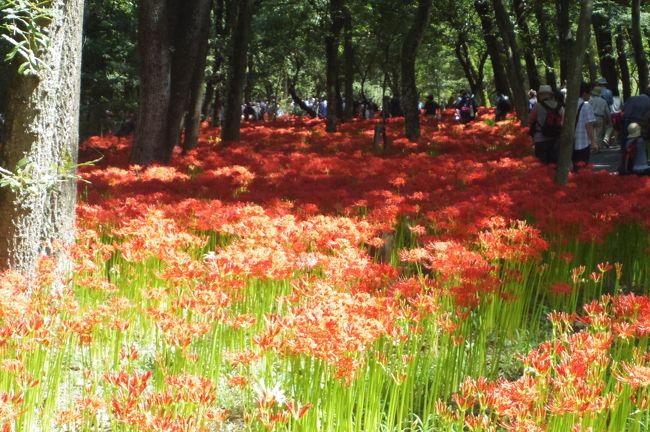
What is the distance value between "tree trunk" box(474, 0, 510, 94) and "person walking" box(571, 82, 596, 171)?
31.0 feet

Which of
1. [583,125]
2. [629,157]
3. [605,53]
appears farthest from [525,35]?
[629,157]

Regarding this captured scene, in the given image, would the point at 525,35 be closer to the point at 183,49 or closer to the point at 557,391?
the point at 183,49

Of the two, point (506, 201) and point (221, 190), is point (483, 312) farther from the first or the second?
point (221, 190)

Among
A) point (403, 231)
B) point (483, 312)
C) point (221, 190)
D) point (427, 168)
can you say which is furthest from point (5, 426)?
point (427, 168)

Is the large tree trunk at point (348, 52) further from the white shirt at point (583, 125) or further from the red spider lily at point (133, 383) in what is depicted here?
the red spider lily at point (133, 383)

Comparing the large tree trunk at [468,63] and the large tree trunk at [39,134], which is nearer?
the large tree trunk at [39,134]

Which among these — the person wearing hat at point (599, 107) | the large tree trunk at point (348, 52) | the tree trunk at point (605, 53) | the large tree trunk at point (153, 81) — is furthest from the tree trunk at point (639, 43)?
the large tree trunk at point (153, 81)

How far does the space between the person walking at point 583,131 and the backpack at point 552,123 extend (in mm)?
286

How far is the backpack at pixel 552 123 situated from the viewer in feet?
37.1

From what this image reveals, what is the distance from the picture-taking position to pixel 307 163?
1222 cm

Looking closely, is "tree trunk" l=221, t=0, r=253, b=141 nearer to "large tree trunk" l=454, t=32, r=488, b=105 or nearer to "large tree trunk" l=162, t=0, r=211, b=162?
"large tree trunk" l=162, t=0, r=211, b=162

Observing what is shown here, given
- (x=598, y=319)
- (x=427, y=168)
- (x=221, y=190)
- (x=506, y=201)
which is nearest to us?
(x=598, y=319)

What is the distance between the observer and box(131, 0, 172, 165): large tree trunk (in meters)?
11.3

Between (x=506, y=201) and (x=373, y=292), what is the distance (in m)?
3.60
